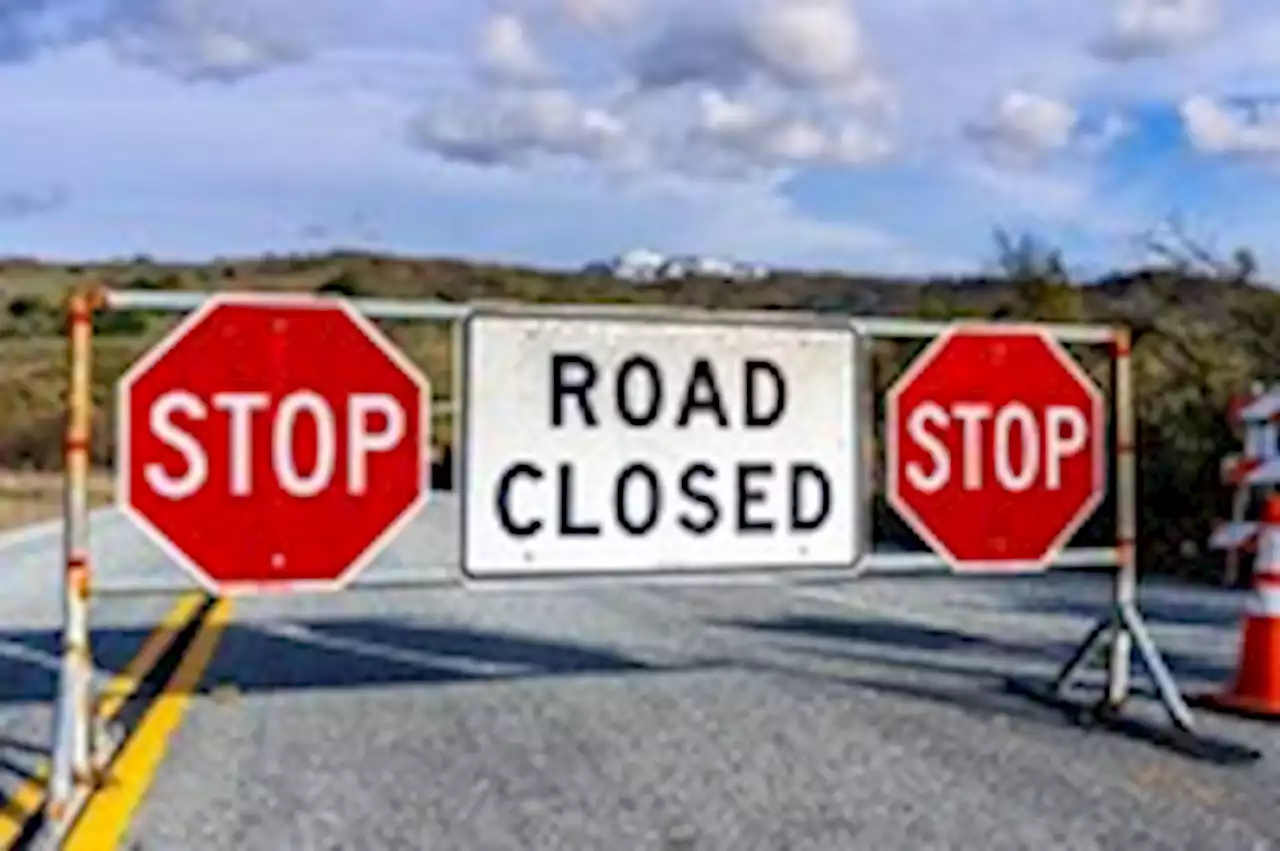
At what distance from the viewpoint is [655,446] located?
8.80 metres

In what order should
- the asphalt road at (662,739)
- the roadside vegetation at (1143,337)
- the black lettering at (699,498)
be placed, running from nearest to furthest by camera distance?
the asphalt road at (662,739) → the black lettering at (699,498) → the roadside vegetation at (1143,337)

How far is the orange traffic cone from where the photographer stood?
9.59 m

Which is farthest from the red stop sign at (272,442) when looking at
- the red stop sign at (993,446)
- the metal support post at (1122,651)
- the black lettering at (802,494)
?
the metal support post at (1122,651)

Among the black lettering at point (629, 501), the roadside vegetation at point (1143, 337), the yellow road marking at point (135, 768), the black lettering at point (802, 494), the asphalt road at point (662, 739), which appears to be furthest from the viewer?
the roadside vegetation at point (1143, 337)

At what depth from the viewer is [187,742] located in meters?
8.79

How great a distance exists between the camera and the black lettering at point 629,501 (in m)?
8.72

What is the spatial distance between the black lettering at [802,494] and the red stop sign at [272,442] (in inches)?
58.2

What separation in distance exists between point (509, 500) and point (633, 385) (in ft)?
2.07

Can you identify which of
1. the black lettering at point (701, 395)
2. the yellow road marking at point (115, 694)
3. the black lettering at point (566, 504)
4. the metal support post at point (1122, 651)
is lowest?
the yellow road marking at point (115, 694)

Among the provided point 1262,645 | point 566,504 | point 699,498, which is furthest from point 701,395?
point 1262,645

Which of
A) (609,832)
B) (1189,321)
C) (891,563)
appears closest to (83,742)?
(609,832)

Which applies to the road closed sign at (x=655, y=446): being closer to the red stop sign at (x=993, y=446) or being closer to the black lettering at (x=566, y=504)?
the black lettering at (x=566, y=504)

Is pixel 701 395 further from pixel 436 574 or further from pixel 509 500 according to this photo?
pixel 436 574

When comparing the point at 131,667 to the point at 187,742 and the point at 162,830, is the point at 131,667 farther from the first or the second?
the point at 162,830
